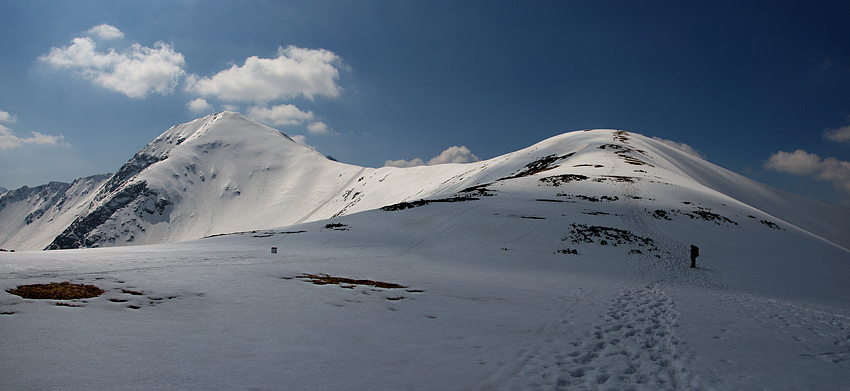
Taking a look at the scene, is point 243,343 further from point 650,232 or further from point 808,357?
point 650,232

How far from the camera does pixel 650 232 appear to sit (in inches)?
1046

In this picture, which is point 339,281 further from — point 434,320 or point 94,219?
point 94,219

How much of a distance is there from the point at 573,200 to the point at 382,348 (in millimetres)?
32605

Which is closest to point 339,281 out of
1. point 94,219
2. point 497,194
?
point 497,194

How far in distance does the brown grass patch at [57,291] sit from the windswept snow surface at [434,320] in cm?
32

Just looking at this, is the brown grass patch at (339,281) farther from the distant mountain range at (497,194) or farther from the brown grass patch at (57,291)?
the distant mountain range at (497,194)

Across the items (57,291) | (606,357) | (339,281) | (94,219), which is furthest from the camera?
(94,219)

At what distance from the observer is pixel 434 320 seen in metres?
8.66

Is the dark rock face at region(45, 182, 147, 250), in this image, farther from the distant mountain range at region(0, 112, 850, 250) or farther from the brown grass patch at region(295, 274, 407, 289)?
the brown grass patch at region(295, 274, 407, 289)

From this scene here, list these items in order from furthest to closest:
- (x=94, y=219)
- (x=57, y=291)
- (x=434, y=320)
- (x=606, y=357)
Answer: (x=94, y=219)
(x=434, y=320)
(x=57, y=291)
(x=606, y=357)

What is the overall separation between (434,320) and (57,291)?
27.8 ft

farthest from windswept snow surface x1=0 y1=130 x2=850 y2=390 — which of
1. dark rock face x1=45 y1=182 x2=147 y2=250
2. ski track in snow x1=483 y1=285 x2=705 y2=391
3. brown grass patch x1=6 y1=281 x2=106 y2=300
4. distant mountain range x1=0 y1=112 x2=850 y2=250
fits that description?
dark rock face x1=45 y1=182 x2=147 y2=250

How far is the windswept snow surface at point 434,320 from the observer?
214 inches

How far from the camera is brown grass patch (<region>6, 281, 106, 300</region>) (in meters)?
7.55
